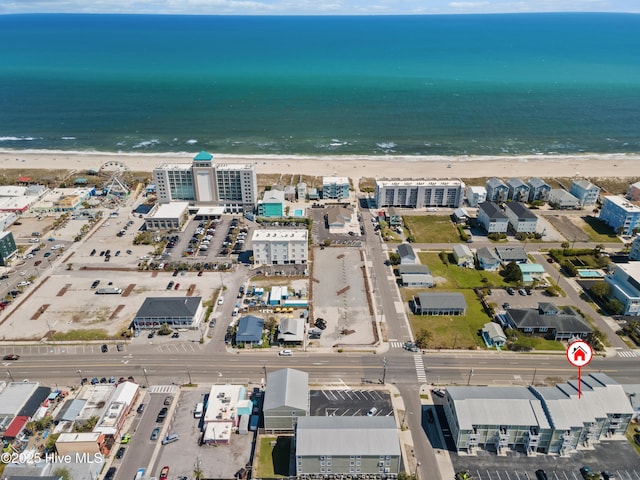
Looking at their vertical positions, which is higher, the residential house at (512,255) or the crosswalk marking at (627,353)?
the residential house at (512,255)

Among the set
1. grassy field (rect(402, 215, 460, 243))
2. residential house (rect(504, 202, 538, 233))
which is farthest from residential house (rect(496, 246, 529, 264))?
residential house (rect(504, 202, 538, 233))

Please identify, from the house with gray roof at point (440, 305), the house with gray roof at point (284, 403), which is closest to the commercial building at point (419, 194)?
the house with gray roof at point (440, 305)

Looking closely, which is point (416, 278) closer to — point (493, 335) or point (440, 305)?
point (440, 305)

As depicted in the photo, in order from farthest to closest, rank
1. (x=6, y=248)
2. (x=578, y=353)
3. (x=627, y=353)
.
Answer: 1. (x=6, y=248)
2. (x=627, y=353)
3. (x=578, y=353)

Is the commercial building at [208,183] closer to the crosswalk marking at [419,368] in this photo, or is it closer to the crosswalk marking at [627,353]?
the crosswalk marking at [419,368]

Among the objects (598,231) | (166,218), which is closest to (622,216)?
(598,231)

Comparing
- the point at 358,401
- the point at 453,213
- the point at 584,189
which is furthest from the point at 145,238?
the point at 584,189

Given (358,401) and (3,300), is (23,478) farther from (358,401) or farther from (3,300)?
(3,300)

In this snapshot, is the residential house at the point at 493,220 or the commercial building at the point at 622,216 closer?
the commercial building at the point at 622,216
